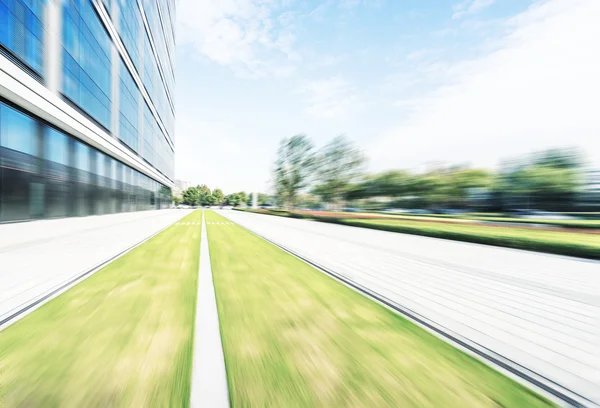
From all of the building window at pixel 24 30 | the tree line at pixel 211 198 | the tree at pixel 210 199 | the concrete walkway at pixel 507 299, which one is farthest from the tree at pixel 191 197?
the concrete walkway at pixel 507 299

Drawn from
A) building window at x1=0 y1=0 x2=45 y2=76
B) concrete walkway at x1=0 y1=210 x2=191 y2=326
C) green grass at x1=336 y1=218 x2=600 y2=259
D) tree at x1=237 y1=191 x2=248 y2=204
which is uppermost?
building window at x1=0 y1=0 x2=45 y2=76

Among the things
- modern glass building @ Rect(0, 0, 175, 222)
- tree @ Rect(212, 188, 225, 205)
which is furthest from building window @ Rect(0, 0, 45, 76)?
tree @ Rect(212, 188, 225, 205)

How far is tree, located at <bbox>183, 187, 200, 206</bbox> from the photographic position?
4680 inches

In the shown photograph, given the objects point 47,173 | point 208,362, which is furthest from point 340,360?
point 47,173

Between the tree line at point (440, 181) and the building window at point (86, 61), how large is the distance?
101 feet

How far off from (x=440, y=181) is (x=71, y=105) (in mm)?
49654

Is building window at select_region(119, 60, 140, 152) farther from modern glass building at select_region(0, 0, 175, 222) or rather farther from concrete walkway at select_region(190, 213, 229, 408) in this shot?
concrete walkway at select_region(190, 213, 229, 408)

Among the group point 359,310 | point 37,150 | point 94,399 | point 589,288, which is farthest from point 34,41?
point 589,288

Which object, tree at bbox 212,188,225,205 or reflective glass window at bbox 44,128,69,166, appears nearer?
reflective glass window at bbox 44,128,69,166

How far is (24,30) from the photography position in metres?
14.1

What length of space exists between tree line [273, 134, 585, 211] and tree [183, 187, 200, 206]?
8158 cm

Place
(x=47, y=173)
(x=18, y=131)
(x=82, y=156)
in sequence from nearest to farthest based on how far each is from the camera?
(x=18, y=131) < (x=47, y=173) < (x=82, y=156)

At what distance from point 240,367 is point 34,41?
23362 mm

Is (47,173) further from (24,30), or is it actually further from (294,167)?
(294,167)
